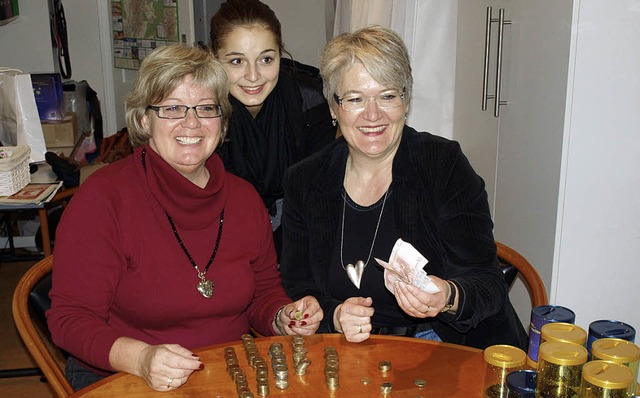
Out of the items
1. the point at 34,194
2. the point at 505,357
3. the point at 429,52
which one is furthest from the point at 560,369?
the point at 34,194

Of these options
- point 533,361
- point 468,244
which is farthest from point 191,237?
point 533,361

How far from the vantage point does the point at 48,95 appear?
4.13 meters

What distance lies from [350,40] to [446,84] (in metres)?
1.41

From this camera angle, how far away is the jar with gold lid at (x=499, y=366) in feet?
4.52

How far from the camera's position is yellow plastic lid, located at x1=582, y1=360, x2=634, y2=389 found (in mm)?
1152

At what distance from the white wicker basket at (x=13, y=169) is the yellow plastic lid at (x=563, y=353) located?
2.51 metres

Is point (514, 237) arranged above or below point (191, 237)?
below

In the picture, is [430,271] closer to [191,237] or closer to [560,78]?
[191,237]

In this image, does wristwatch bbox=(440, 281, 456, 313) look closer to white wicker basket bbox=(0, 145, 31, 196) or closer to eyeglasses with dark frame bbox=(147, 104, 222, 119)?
eyeglasses with dark frame bbox=(147, 104, 222, 119)

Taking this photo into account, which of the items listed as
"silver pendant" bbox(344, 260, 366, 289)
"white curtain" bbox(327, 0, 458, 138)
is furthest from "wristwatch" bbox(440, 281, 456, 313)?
"white curtain" bbox(327, 0, 458, 138)

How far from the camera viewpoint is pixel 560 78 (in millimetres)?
2371

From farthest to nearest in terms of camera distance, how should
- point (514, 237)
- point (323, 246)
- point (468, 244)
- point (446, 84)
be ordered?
point (446, 84), point (514, 237), point (323, 246), point (468, 244)

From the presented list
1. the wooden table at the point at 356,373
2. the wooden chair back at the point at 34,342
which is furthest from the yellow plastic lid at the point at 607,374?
the wooden chair back at the point at 34,342

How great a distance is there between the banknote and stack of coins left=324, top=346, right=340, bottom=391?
21 centimetres
